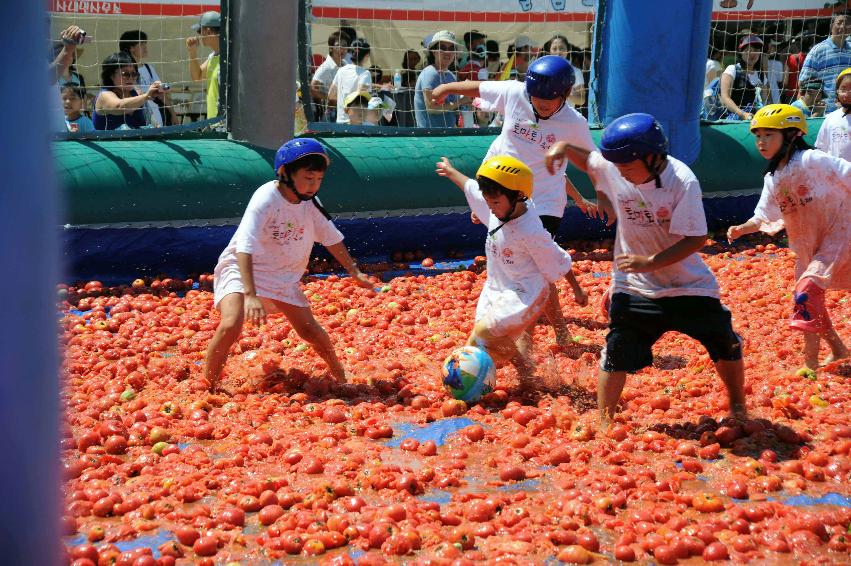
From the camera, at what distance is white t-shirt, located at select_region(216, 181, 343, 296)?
5895mm

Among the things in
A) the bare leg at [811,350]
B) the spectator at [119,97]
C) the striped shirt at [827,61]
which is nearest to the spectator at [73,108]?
the spectator at [119,97]

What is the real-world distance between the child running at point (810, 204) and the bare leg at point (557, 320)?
1.25 meters

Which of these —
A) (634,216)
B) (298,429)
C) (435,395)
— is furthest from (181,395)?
(634,216)

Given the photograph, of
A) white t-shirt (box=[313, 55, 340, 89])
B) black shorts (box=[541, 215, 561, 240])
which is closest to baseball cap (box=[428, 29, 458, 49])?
white t-shirt (box=[313, 55, 340, 89])

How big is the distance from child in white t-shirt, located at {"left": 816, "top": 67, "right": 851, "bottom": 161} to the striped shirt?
11.9 ft

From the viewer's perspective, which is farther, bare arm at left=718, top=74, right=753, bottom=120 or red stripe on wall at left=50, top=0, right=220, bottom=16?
bare arm at left=718, top=74, right=753, bottom=120

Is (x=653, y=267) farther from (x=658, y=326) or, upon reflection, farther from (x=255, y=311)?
(x=255, y=311)

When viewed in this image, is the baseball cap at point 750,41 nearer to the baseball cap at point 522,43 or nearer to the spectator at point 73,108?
the baseball cap at point 522,43

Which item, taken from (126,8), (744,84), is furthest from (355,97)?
(744,84)

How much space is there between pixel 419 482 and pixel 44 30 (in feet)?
11.2

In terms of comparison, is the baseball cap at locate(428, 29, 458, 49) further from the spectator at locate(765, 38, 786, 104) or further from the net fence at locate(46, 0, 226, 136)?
the spectator at locate(765, 38, 786, 104)

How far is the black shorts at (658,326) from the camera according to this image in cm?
486

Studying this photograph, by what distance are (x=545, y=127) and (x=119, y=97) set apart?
5.15 m

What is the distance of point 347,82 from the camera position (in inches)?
443
